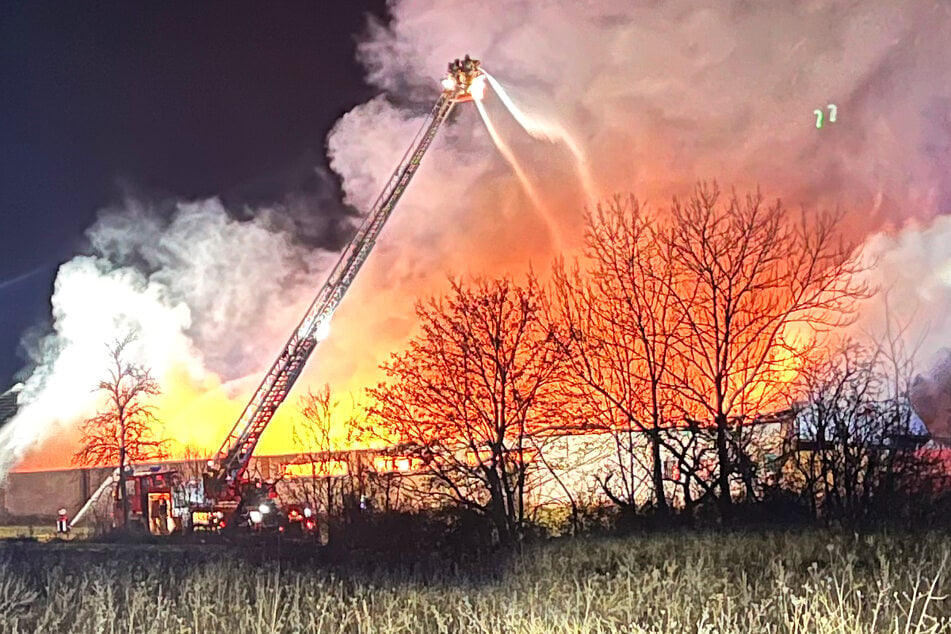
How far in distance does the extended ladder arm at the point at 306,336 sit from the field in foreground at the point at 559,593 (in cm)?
851

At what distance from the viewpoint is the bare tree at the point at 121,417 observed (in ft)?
80.9

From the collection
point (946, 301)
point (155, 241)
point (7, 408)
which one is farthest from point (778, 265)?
point (7, 408)

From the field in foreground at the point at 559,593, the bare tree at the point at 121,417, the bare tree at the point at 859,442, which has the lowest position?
the field in foreground at the point at 559,593

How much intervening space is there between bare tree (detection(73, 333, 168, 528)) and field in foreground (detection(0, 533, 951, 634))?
43.4 feet

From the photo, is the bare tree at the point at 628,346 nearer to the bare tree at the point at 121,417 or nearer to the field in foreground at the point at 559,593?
the field in foreground at the point at 559,593

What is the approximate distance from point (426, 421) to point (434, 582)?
5.91 m

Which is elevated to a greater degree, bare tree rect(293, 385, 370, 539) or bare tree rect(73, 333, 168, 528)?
bare tree rect(73, 333, 168, 528)

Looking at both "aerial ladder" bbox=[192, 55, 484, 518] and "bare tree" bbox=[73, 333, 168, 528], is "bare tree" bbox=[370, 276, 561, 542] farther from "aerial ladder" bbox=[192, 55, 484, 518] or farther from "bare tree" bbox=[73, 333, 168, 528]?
"bare tree" bbox=[73, 333, 168, 528]

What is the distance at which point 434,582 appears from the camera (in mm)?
9430

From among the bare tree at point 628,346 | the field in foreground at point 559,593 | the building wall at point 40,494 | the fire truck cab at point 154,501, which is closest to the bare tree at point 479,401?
the bare tree at point 628,346

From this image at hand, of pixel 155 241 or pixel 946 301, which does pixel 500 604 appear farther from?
pixel 155 241

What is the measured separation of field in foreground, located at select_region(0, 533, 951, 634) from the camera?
266 inches

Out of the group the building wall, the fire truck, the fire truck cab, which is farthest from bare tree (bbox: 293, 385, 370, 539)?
the building wall

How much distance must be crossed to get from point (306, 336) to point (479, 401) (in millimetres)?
7349
